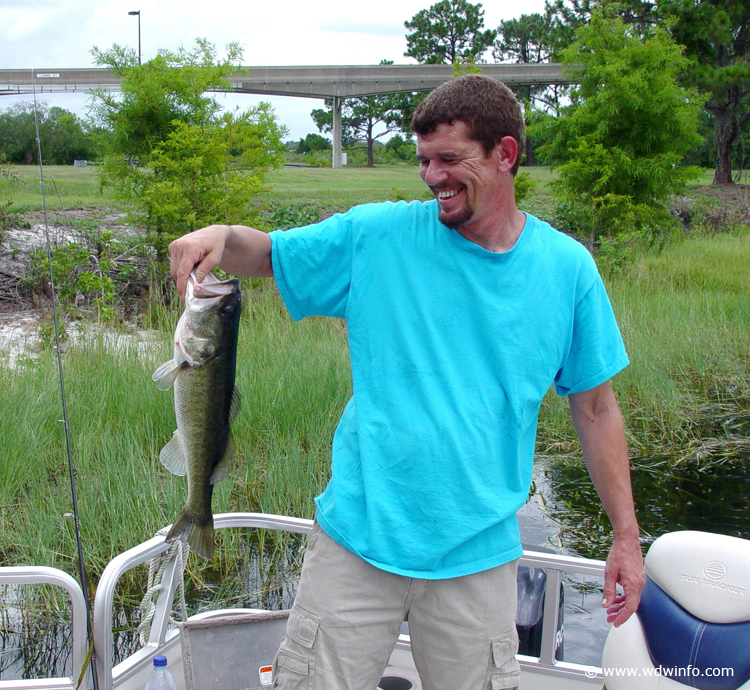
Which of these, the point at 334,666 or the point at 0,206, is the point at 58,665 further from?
the point at 0,206

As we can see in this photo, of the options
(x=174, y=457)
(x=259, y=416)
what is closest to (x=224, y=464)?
(x=174, y=457)

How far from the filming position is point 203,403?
86.5 inches

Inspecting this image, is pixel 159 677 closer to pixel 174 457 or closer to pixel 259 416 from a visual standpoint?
pixel 174 457

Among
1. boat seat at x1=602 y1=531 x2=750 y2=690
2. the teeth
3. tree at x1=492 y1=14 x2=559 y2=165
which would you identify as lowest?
boat seat at x1=602 y1=531 x2=750 y2=690

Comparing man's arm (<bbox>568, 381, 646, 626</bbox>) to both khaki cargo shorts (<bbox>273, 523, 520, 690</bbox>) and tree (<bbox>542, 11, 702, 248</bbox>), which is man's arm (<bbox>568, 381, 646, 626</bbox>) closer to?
khaki cargo shorts (<bbox>273, 523, 520, 690</bbox>)

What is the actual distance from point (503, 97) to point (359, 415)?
936 mm

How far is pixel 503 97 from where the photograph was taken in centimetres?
201

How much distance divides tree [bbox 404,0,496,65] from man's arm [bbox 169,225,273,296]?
57.5m

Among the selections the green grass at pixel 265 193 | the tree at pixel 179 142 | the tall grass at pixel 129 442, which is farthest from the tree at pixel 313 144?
the tall grass at pixel 129 442

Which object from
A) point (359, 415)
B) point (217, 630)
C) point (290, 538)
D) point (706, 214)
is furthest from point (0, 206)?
point (706, 214)

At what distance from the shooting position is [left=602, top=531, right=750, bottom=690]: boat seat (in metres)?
2.18

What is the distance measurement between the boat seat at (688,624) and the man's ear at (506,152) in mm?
1289

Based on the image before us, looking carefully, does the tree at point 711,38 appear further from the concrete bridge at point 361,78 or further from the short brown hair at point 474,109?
the short brown hair at point 474,109

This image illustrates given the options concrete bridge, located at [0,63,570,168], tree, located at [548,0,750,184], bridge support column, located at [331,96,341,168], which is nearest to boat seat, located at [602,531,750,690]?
tree, located at [548,0,750,184]
